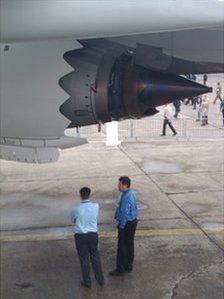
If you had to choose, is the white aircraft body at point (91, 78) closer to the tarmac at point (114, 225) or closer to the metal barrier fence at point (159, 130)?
the tarmac at point (114, 225)

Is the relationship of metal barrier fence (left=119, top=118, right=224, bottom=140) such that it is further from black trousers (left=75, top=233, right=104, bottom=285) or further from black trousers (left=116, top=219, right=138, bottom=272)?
black trousers (left=75, top=233, right=104, bottom=285)

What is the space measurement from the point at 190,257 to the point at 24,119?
332 centimetres

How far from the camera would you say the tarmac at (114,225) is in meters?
6.55

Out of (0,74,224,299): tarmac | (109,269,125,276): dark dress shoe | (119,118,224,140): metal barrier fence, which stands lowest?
(119,118,224,140): metal barrier fence

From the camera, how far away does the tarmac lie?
655 centimetres

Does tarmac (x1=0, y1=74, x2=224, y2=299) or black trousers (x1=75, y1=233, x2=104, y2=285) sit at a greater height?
black trousers (x1=75, y1=233, x2=104, y2=285)

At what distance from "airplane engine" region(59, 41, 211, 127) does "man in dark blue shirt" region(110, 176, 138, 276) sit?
131 cm

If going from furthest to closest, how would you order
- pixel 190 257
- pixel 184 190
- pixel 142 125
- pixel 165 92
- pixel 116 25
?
pixel 142 125, pixel 184 190, pixel 190 257, pixel 165 92, pixel 116 25

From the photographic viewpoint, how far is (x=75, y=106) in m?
5.77

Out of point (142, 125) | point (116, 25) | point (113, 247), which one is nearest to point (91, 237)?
point (113, 247)

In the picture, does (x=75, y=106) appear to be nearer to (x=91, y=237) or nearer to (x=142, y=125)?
(x=91, y=237)

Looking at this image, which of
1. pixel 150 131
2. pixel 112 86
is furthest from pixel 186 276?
pixel 150 131

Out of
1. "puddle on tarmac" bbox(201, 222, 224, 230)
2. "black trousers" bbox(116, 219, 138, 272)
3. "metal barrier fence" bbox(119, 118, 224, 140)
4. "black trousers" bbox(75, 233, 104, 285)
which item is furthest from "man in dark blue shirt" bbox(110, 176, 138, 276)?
"metal barrier fence" bbox(119, 118, 224, 140)

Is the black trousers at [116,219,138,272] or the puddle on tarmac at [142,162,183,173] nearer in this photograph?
the black trousers at [116,219,138,272]
